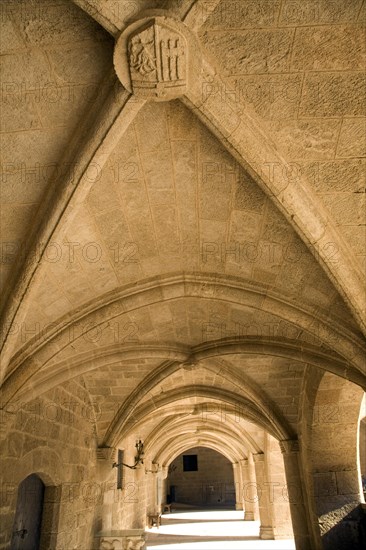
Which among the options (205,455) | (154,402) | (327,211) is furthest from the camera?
(205,455)

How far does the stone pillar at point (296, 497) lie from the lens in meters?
5.73

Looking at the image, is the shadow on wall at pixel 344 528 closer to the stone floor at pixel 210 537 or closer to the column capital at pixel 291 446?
the column capital at pixel 291 446

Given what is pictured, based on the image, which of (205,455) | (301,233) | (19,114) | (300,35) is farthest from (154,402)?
(205,455)

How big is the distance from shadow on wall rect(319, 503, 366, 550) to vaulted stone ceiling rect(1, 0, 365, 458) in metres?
2.13

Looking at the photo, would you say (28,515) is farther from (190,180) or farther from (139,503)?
(139,503)

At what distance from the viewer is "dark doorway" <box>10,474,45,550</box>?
15.4ft

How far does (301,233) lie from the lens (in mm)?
2980

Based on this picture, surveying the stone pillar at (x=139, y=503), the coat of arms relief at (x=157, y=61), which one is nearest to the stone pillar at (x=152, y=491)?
the stone pillar at (x=139, y=503)

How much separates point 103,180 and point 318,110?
147 cm

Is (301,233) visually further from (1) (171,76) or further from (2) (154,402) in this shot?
(2) (154,402)

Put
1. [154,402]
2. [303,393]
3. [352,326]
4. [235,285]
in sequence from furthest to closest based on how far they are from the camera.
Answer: [154,402], [303,393], [235,285], [352,326]

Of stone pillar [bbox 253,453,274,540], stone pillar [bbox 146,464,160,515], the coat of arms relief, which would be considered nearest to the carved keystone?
the coat of arms relief

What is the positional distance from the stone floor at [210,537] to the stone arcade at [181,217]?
2.18 metres

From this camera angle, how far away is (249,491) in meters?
11.9
